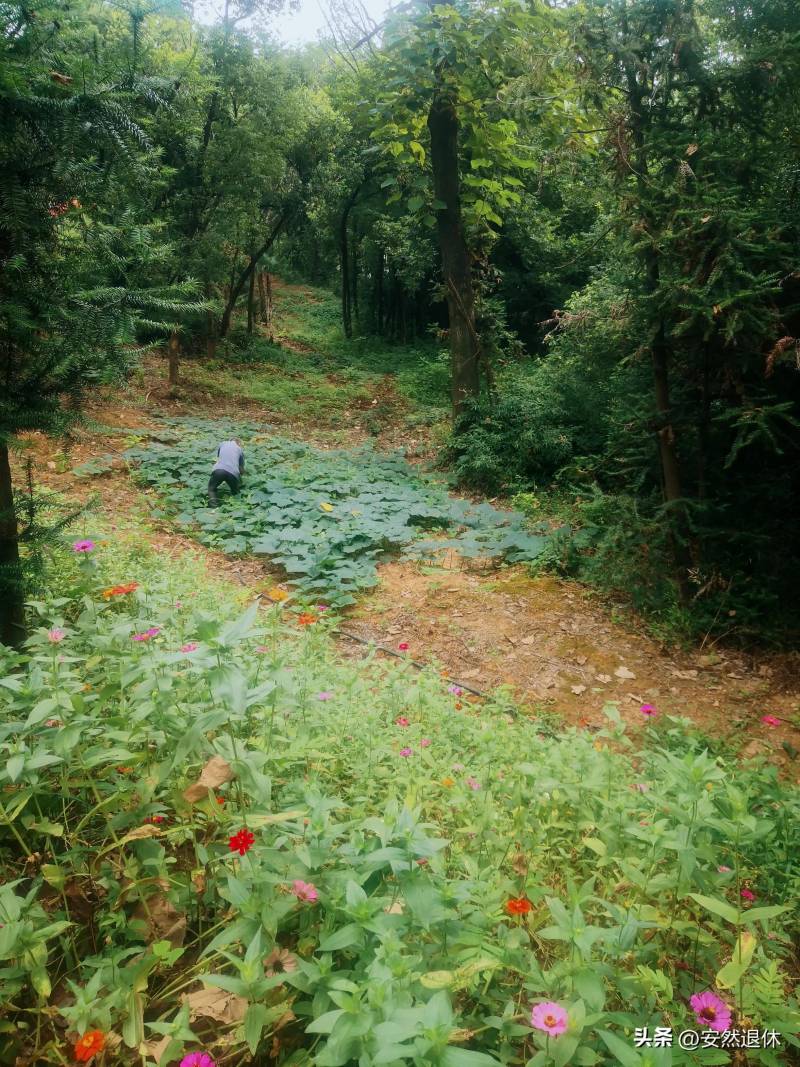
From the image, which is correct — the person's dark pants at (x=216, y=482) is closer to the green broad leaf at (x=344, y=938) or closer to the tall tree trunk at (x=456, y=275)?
the tall tree trunk at (x=456, y=275)

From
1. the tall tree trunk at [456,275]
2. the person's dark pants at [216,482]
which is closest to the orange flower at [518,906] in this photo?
the person's dark pants at [216,482]

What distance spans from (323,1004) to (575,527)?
20.5 ft

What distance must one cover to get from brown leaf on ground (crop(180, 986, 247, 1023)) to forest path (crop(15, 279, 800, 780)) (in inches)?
91.6

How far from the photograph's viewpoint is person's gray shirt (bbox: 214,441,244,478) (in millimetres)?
7965

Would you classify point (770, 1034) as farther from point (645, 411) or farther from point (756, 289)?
point (645, 411)

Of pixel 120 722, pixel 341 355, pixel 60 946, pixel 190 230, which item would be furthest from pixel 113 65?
pixel 341 355

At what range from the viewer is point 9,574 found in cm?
266

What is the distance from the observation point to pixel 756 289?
14.0 feet

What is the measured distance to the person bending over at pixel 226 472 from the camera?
25.9 feet

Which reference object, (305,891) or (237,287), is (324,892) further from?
(237,287)

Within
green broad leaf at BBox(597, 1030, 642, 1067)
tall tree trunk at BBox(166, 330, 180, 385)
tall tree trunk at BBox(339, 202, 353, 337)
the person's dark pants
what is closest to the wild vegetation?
green broad leaf at BBox(597, 1030, 642, 1067)

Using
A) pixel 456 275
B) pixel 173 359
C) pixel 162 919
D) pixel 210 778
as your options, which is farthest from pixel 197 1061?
pixel 173 359

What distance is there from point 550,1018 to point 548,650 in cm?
398

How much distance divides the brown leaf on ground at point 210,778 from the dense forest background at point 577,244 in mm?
1505
